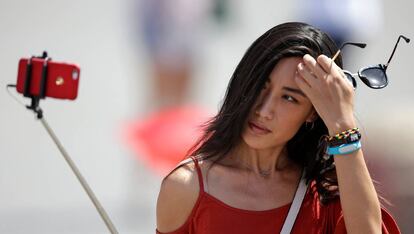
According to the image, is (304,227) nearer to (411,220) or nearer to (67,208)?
(411,220)

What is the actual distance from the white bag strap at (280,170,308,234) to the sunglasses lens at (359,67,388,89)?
12.2 inches

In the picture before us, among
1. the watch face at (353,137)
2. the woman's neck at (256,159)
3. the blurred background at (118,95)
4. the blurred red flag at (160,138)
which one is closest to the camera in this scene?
the watch face at (353,137)

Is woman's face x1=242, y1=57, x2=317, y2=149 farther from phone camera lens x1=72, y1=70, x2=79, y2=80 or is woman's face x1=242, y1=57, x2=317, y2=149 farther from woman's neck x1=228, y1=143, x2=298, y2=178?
phone camera lens x1=72, y1=70, x2=79, y2=80

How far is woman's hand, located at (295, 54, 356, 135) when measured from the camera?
6.98 feet

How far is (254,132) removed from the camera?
220 centimetres

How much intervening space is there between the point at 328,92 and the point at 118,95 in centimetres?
395

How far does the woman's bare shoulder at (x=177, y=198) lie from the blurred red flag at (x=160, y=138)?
3.37 meters

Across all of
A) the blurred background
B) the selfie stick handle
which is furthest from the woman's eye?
the blurred background

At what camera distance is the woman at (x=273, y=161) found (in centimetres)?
212

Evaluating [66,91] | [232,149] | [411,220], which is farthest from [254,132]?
[411,220]

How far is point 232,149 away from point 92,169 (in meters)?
3.55

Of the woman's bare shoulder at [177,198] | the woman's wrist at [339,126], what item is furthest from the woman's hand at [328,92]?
the woman's bare shoulder at [177,198]

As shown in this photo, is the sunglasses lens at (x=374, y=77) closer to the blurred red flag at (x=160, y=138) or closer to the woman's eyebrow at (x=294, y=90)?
the woman's eyebrow at (x=294, y=90)

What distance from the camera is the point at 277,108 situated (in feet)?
7.13
